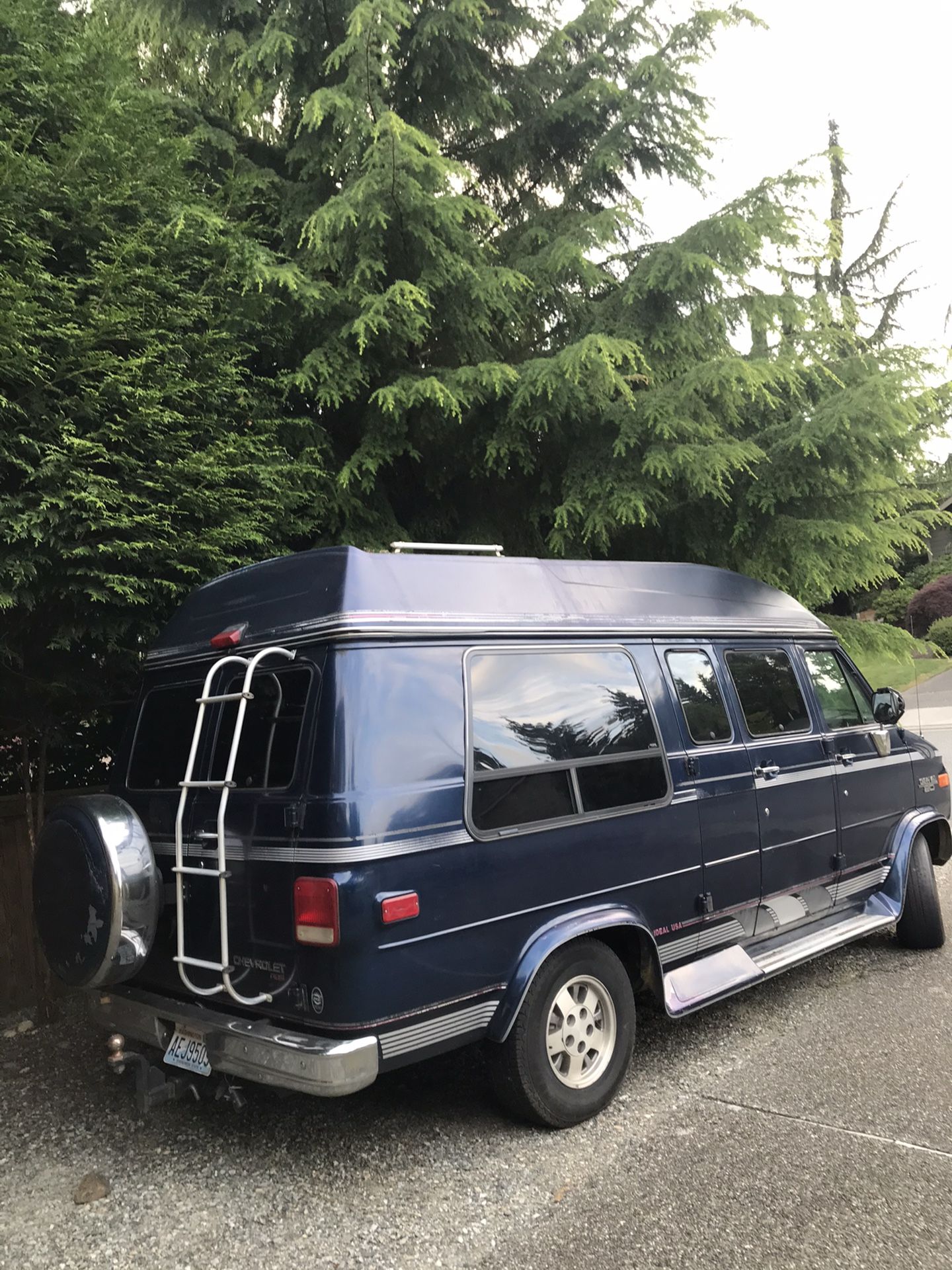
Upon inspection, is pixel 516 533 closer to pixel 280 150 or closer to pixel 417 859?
pixel 280 150

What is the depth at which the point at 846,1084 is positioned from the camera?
417 cm

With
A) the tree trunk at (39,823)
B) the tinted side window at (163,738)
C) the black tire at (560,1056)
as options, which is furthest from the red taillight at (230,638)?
the tree trunk at (39,823)

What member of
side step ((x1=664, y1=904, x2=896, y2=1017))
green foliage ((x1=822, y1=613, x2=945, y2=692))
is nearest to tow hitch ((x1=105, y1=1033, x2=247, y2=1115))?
side step ((x1=664, y1=904, x2=896, y2=1017))

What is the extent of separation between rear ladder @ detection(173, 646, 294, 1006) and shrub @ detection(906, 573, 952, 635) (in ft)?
91.6

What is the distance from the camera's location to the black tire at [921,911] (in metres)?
5.96

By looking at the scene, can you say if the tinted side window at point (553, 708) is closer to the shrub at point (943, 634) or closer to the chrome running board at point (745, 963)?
the chrome running board at point (745, 963)

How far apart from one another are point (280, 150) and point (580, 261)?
2.54 m

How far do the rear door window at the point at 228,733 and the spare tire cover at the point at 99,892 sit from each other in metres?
0.42

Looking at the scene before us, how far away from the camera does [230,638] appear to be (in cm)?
395

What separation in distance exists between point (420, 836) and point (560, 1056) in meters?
1.22

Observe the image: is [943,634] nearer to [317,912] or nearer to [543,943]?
[543,943]

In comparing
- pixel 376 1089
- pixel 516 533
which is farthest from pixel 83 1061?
pixel 516 533

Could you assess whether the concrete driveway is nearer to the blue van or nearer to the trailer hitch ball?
the blue van

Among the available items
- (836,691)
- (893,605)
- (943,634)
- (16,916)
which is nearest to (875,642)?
(836,691)
